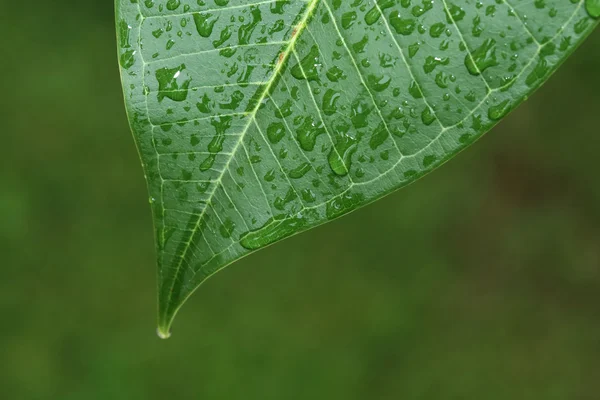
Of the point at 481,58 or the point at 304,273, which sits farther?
the point at 304,273

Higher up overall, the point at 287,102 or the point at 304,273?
the point at 304,273

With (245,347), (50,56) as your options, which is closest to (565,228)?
(245,347)

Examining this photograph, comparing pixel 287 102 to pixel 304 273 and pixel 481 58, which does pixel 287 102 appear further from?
pixel 304 273

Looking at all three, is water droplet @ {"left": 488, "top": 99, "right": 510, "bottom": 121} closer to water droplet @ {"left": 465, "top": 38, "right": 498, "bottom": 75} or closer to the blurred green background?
water droplet @ {"left": 465, "top": 38, "right": 498, "bottom": 75}

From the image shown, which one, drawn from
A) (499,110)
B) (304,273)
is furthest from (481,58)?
(304,273)

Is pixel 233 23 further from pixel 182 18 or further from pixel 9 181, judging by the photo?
pixel 9 181

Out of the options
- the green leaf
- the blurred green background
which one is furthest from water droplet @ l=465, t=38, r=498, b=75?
the blurred green background
